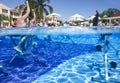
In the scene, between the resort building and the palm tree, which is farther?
the resort building

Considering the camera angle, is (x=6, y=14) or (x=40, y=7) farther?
(x=6, y=14)

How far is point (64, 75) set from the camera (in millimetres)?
6551

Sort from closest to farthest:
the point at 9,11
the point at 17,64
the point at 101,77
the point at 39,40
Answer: the point at 101,77
the point at 17,64
the point at 39,40
the point at 9,11

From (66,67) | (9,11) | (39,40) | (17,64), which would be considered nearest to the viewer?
(66,67)

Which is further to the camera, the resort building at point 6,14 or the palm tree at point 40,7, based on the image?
the resort building at point 6,14

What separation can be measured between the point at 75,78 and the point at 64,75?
1.41ft

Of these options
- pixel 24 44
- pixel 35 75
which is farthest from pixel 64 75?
pixel 24 44

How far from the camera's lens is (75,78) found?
6.25m

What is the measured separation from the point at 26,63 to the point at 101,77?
10.1ft

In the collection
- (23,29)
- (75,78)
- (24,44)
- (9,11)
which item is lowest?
(75,78)

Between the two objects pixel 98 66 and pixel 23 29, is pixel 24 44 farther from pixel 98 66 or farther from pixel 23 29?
pixel 98 66

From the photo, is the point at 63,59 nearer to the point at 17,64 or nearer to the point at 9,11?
the point at 17,64

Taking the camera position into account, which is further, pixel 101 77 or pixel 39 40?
pixel 39 40

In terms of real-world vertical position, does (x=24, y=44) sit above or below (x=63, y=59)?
above
